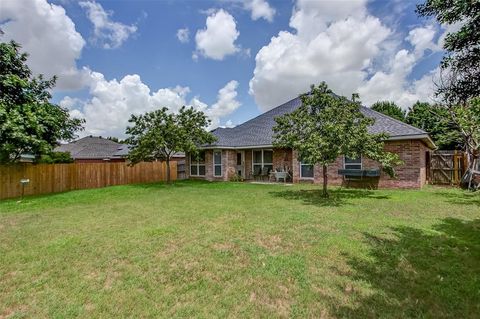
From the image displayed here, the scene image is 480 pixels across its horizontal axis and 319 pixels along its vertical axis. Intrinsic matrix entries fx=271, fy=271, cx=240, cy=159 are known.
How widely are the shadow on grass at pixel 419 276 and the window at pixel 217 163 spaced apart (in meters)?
13.9

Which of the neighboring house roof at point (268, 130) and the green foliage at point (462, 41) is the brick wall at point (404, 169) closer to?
the neighboring house roof at point (268, 130)

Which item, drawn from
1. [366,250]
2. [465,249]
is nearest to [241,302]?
[366,250]

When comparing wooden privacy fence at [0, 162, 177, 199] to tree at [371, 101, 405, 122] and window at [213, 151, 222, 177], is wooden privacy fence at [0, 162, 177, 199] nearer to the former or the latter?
window at [213, 151, 222, 177]

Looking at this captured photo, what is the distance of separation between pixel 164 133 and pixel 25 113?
21.2 ft

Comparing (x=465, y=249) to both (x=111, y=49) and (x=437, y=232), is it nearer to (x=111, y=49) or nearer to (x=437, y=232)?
(x=437, y=232)

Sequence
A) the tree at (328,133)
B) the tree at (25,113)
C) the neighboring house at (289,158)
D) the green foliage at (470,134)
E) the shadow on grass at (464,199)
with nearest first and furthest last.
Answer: the shadow on grass at (464,199), the tree at (328,133), the tree at (25,113), the neighboring house at (289,158), the green foliage at (470,134)

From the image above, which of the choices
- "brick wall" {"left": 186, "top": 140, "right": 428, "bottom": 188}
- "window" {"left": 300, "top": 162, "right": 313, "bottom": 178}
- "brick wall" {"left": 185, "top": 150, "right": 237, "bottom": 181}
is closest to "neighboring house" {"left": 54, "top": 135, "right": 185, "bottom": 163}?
"brick wall" {"left": 185, "top": 150, "right": 237, "bottom": 181}

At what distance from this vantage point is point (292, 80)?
2255 centimetres

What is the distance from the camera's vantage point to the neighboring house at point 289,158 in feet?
42.9

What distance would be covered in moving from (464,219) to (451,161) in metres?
10.2

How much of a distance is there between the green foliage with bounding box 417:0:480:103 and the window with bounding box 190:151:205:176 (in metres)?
15.9

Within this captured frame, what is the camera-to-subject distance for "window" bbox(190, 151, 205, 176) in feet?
A: 64.3

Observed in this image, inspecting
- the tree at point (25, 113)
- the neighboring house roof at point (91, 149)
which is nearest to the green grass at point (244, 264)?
the tree at point (25, 113)

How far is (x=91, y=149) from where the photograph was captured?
34.2 m
